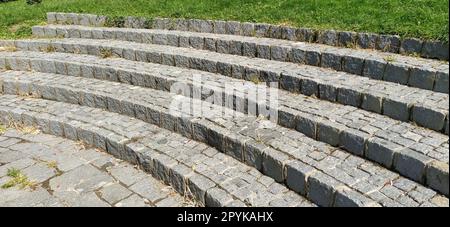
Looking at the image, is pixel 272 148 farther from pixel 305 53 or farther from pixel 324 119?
pixel 305 53

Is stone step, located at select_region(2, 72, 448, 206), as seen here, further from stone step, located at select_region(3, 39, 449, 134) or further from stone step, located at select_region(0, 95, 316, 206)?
stone step, located at select_region(3, 39, 449, 134)

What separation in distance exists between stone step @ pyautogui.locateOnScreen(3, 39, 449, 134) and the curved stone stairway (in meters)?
0.02

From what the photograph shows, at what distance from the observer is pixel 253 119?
586cm

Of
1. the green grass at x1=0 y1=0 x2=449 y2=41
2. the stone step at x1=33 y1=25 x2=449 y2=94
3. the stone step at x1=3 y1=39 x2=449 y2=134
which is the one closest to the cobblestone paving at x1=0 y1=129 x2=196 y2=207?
the stone step at x1=3 y1=39 x2=449 y2=134

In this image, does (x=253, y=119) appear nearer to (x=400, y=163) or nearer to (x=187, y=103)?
(x=187, y=103)

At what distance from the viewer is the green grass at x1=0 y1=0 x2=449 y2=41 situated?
21.5 ft

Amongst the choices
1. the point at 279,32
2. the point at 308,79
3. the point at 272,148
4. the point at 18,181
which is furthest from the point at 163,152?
the point at 279,32

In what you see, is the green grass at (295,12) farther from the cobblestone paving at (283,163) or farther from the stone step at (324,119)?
the cobblestone paving at (283,163)

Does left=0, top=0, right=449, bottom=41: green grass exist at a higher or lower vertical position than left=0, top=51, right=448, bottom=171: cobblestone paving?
higher

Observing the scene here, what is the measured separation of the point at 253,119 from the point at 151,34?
4.05m

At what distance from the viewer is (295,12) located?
27.0ft

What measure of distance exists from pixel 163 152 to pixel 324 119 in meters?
2.07

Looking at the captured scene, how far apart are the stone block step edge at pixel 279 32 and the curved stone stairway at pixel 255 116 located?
20cm
